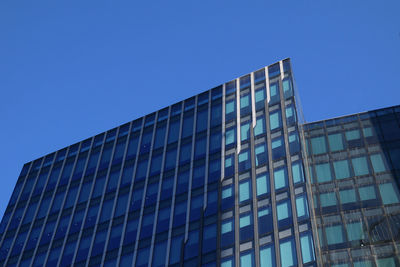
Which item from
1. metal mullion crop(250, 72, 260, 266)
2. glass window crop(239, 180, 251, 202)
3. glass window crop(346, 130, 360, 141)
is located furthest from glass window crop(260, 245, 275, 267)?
glass window crop(346, 130, 360, 141)

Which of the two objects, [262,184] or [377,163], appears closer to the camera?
[262,184]

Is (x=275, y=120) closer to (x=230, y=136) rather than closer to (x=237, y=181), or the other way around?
(x=230, y=136)

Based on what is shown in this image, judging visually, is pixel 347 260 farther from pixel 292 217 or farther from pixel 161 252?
pixel 161 252

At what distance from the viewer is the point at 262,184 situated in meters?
54.2

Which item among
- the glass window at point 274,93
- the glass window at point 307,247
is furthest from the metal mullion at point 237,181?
the glass window at point 307,247

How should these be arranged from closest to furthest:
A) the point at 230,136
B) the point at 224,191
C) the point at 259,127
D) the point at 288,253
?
the point at 288,253 → the point at 224,191 → the point at 259,127 → the point at 230,136

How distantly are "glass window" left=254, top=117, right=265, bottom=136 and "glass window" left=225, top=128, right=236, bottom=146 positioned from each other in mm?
2534

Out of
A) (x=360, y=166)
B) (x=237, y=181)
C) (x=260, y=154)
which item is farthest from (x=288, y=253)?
(x=360, y=166)

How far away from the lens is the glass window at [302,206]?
49566 mm

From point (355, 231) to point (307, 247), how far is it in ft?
20.4

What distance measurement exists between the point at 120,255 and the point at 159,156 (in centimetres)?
1359

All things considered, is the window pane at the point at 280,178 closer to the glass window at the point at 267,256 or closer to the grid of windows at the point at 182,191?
the grid of windows at the point at 182,191

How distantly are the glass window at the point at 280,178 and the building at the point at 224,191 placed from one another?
105mm

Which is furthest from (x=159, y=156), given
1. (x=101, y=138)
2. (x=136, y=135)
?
(x=101, y=138)
